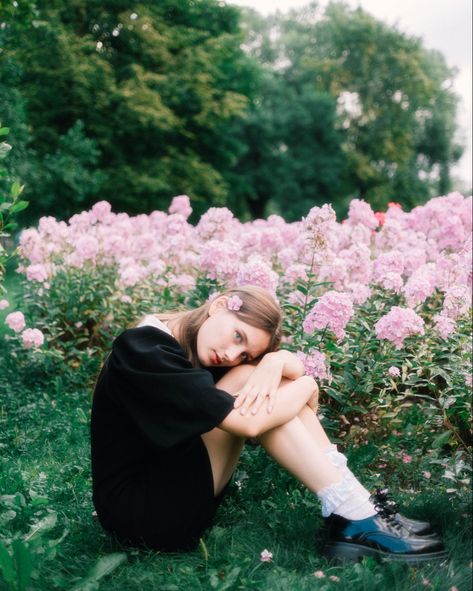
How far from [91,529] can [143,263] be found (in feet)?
11.1

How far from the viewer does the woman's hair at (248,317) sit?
2678mm

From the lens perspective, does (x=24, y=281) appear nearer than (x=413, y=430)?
No

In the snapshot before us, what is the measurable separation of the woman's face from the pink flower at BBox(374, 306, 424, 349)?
2.67 ft

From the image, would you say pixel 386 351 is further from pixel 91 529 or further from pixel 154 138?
pixel 154 138

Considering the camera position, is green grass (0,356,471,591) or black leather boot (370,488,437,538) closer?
green grass (0,356,471,591)

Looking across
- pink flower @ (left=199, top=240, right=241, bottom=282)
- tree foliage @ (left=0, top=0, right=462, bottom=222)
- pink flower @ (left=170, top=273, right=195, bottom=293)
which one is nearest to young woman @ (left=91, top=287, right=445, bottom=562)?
pink flower @ (left=199, top=240, right=241, bottom=282)

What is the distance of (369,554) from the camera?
8.34 feet

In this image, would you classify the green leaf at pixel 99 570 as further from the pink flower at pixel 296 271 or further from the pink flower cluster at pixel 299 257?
the pink flower at pixel 296 271

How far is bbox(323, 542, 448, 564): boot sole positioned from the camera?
99.0 inches

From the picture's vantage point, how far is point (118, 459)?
2.62 m

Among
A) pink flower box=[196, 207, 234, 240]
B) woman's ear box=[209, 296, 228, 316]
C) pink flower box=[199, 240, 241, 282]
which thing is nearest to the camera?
woman's ear box=[209, 296, 228, 316]

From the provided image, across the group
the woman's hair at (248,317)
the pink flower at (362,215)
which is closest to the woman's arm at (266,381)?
the woman's hair at (248,317)

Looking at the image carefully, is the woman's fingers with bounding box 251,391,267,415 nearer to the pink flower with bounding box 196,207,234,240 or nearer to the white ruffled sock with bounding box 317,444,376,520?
the white ruffled sock with bounding box 317,444,376,520

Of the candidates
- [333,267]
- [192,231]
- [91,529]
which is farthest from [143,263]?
[91,529]
